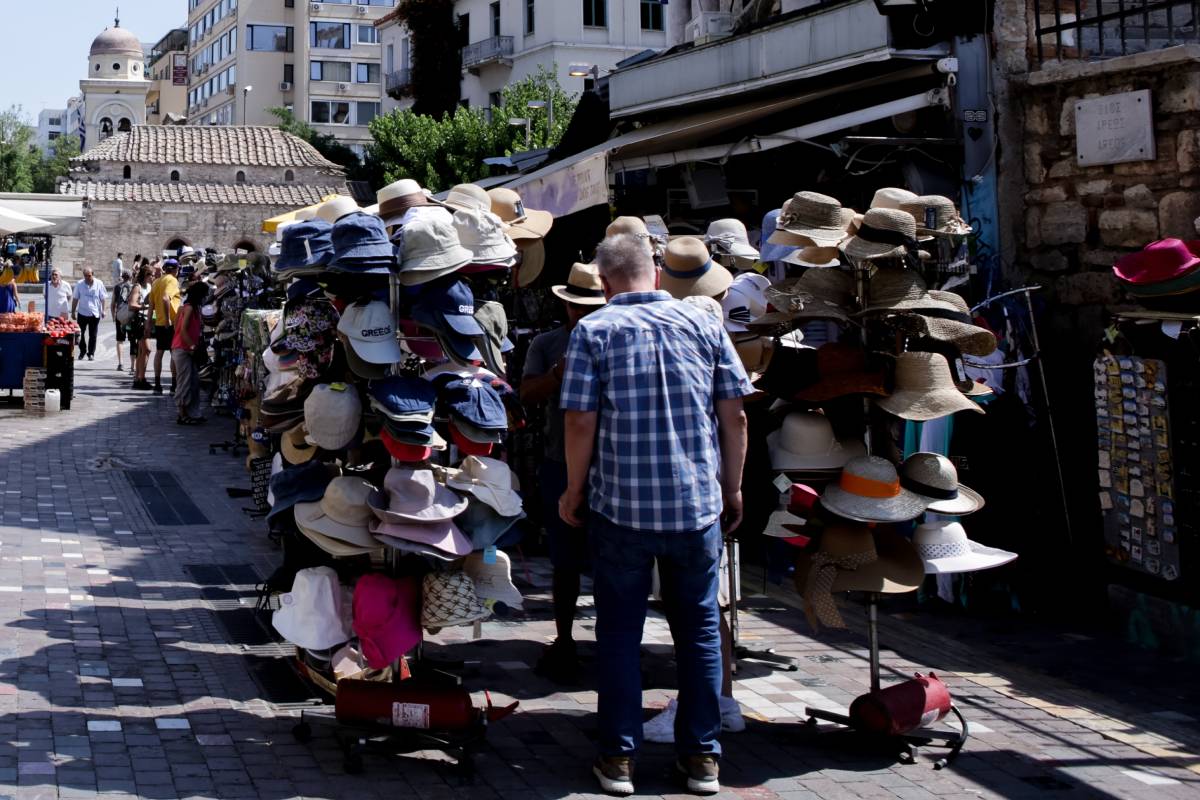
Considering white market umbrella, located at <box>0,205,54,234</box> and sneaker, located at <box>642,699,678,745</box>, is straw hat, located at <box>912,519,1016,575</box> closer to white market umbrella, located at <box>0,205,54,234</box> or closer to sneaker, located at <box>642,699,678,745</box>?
sneaker, located at <box>642,699,678,745</box>

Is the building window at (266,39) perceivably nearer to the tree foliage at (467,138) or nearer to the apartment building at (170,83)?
the apartment building at (170,83)

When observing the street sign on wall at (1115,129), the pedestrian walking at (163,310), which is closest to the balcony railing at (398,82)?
the pedestrian walking at (163,310)

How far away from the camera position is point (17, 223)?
16.2 metres

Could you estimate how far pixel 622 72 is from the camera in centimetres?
1101

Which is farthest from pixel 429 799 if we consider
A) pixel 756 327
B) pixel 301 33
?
pixel 301 33

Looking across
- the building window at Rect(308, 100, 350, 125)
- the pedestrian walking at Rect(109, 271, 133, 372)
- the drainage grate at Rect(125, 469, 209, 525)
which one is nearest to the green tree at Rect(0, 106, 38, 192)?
the building window at Rect(308, 100, 350, 125)

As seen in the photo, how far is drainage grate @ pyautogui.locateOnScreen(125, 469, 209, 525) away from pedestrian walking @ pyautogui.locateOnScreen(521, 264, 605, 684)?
4.26 meters

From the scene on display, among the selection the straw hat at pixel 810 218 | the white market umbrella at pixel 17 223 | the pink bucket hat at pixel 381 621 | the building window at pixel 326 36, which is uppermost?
the building window at pixel 326 36

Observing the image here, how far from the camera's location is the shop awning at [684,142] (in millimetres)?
8391

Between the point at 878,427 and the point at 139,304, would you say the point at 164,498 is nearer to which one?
the point at 878,427

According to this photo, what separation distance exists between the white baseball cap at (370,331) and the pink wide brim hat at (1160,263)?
3609mm

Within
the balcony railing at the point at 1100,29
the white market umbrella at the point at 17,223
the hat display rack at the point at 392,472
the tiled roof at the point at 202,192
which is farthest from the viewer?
the tiled roof at the point at 202,192

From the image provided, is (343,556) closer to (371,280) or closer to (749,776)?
(371,280)

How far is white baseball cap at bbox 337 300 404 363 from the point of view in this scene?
16.5ft
